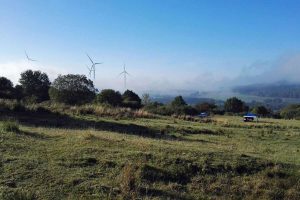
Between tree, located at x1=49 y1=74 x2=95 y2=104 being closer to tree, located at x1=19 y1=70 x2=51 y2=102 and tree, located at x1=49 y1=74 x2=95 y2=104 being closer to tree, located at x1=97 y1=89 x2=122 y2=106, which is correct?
tree, located at x1=97 y1=89 x2=122 y2=106

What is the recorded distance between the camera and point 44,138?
680 inches

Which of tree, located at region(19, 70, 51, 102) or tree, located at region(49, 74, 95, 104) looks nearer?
tree, located at region(49, 74, 95, 104)

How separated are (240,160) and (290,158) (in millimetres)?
3073

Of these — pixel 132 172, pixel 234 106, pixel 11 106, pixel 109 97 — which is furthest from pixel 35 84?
pixel 132 172

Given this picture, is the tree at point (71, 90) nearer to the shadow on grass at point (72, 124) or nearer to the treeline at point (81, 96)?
the treeline at point (81, 96)

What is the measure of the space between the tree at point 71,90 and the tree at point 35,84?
47.0 ft

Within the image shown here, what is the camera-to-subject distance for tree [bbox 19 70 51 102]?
253 ft

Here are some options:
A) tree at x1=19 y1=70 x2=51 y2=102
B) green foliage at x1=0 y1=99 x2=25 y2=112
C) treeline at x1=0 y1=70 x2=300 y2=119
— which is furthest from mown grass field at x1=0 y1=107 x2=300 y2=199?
tree at x1=19 y1=70 x2=51 y2=102

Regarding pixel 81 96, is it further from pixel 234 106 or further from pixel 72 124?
pixel 234 106

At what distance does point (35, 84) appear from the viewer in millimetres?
79312

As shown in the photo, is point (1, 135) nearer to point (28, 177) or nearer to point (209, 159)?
point (28, 177)

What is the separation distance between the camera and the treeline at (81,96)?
59844 mm

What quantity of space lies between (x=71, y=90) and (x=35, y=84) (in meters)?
19.9

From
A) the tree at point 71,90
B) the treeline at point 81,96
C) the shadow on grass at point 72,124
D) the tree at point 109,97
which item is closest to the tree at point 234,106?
the treeline at point 81,96
